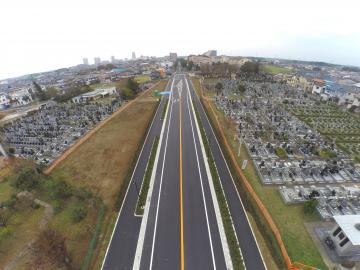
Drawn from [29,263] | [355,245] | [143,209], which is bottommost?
[29,263]

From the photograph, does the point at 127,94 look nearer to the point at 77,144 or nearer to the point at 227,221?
the point at 77,144

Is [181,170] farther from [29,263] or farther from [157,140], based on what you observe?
[29,263]

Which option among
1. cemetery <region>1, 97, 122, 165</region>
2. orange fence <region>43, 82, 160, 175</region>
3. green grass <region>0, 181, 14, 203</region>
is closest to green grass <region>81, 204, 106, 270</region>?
orange fence <region>43, 82, 160, 175</region>

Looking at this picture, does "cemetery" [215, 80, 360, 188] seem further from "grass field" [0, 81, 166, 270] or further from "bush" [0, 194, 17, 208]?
"bush" [0, 194, 17, 208]

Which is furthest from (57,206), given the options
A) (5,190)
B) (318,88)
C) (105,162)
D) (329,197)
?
(318,88)

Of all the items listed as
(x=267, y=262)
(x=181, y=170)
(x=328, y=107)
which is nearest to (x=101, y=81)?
(x=181, y=170)

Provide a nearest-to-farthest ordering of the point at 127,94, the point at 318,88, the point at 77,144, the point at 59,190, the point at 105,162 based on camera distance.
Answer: the point at 59,190 < the point at 105,162 < the point at 77,144 < the point at 127,94 < the point at 318,88
